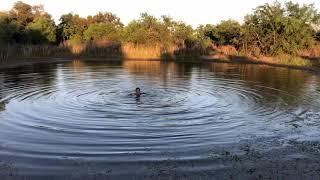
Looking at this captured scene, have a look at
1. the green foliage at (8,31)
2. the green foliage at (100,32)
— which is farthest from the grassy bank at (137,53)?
the green foliage at (100,32)

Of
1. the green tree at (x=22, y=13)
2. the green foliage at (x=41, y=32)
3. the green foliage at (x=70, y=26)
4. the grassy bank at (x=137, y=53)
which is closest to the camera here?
the grassy bank at (x=137, y=53)

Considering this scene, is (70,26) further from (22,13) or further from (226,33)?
(226,33)

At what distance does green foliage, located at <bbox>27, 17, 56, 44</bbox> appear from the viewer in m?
52.3

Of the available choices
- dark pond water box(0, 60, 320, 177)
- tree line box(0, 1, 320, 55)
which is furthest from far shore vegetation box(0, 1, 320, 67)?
dark pond water box(0, 60, 320, 177)

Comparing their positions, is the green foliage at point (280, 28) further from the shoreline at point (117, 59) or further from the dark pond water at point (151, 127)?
the dark pond water at point (151, 127)

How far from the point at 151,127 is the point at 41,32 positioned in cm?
4316

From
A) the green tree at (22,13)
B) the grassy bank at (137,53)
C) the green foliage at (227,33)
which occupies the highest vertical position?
the green tree at (22,13)

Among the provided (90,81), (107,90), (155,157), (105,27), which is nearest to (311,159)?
(155,157)

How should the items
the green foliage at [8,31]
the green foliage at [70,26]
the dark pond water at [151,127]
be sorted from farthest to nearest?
1. the green foliage at [70,26]
2. the green foliage at [8,31]
3. the dark pond water at [151,127]

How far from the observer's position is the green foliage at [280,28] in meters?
40.5

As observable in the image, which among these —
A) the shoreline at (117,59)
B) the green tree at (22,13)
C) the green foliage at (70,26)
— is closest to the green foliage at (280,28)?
the shoreline at (117,59)

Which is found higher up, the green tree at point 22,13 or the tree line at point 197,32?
the green tree at point 22,13

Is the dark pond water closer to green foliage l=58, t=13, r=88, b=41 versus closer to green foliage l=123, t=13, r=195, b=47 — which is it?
green foliage l=123, t=13, r=195, b=47

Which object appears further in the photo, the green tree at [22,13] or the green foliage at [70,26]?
the green tree at [22,13]
